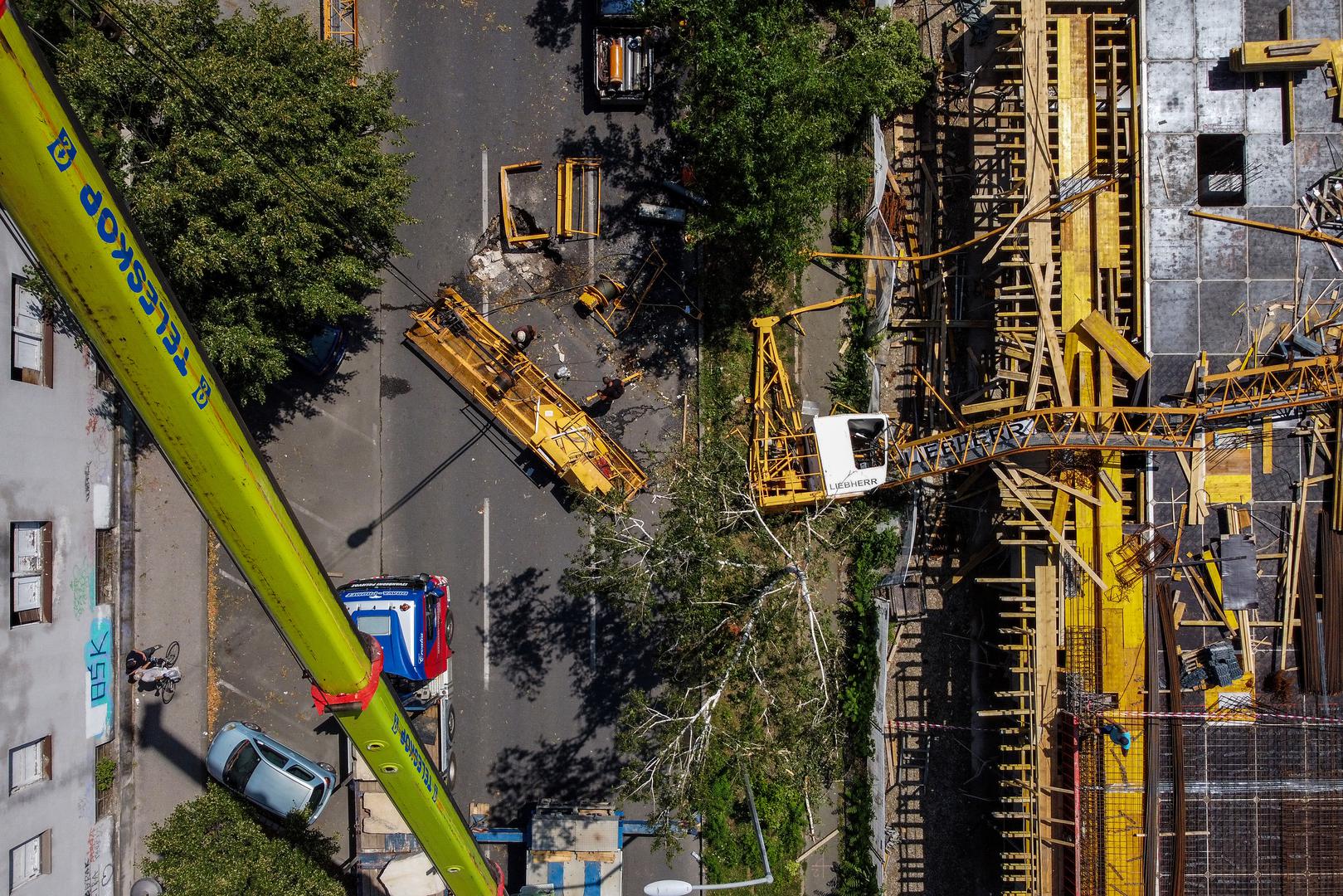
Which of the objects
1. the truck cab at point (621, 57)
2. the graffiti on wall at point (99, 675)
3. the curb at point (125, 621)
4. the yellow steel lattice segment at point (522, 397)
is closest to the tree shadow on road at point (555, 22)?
the truck cab at point (621, 57)

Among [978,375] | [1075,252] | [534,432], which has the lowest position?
[534,432]

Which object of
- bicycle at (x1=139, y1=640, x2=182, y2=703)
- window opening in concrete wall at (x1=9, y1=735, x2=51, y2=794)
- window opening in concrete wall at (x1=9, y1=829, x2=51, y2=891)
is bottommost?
window opening in concrete wall at (x1=9, y1=829, x2=51, y2=891)

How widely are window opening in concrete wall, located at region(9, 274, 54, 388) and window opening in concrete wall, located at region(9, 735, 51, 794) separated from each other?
7332 millimetres

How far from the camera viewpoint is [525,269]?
20156mm

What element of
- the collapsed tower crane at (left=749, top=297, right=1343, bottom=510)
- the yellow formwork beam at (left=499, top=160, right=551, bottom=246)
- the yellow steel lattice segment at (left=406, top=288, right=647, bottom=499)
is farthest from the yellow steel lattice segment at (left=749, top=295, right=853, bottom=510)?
the yellow formwork beam at (left=499, top=160, right=551, bottom=246)

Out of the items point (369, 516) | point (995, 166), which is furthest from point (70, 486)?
point (995, 166)

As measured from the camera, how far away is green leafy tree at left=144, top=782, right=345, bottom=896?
54.6 feet

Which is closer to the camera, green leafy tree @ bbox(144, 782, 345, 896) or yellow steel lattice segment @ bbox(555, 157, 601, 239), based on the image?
green leafy tree @ bbox(144, 782, 345, 896)

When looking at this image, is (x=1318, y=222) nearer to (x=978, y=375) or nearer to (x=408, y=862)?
(x=978, y=375)

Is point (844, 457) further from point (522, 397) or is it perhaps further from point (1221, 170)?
point (1221, 170)

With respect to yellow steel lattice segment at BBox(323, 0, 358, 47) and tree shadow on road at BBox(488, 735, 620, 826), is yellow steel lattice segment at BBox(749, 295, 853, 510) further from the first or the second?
yellow steel lattice segment at BBox(323, 0, 358, 47)

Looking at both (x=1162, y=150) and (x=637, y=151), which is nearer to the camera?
(x=1162, y=150)

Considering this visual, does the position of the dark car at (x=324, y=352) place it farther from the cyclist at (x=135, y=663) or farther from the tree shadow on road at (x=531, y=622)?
the cyclist at (x=135, y=663)

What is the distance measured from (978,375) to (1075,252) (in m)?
3.35
